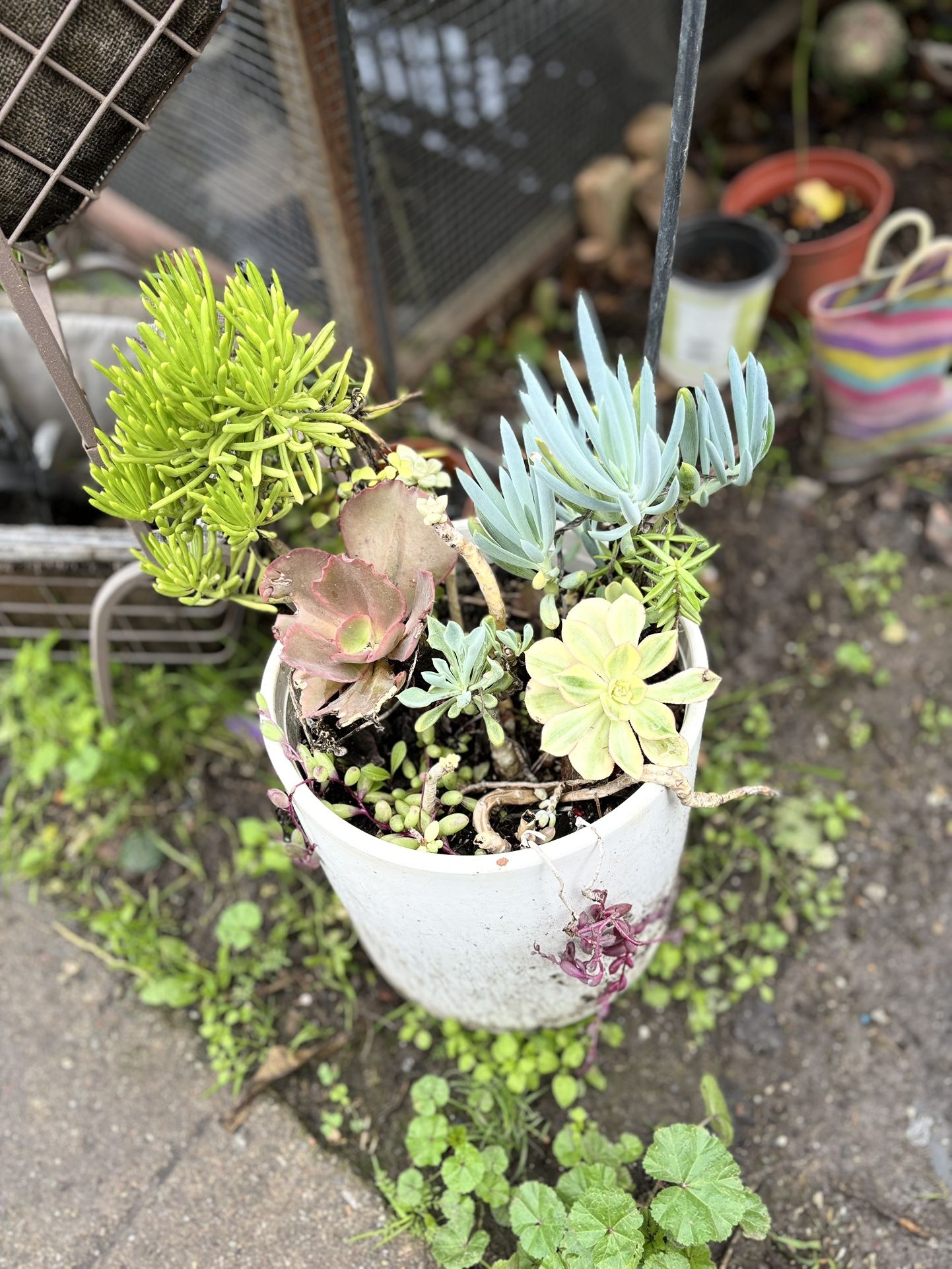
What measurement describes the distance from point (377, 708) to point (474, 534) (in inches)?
8.2

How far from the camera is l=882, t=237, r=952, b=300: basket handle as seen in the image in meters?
1.83

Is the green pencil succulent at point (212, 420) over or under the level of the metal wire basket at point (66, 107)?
under

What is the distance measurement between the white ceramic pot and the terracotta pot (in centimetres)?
154

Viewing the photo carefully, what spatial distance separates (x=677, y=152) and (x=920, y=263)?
1.06 m

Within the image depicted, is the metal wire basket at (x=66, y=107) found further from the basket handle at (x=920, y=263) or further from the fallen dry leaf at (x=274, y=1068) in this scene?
the basket handle at (x=920, y=263)

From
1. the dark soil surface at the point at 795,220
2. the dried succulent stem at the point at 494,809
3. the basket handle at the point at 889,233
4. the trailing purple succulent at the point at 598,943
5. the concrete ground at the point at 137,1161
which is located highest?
the basket handle at the point at 889,233

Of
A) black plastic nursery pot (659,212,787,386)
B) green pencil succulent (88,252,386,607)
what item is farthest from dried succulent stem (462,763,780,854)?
black plastic nursery pot (659,212,787,386)

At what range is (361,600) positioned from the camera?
1.07 m

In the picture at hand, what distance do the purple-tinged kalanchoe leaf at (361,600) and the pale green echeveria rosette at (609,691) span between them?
0.15m

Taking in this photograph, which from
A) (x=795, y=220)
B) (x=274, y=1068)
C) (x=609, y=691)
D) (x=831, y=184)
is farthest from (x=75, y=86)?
(x=831, y=184)

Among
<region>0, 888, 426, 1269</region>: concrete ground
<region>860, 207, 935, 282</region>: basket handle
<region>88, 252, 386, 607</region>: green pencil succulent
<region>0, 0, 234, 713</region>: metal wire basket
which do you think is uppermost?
<region>0, 0, 234, 713</region>: metal wire basket

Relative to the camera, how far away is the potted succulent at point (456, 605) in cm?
98

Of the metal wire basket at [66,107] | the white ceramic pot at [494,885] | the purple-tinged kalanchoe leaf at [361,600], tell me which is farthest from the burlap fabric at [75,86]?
the white ceramic pot at [494,885]

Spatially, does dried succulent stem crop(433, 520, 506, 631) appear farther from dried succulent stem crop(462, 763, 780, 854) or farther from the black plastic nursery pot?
the black plastic nursery pot
